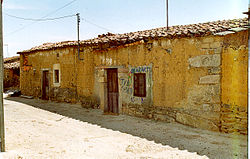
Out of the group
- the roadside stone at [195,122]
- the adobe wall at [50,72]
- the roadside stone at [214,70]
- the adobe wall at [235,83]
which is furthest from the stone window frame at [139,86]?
the adobe wall at [50,72]

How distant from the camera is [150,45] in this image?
24.8 ft

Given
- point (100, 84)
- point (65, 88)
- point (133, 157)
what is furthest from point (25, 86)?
point (133, 157)

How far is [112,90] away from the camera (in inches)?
355

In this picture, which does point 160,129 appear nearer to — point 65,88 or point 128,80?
point 128,80

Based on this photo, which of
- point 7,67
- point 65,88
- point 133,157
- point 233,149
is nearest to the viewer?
point 133,157

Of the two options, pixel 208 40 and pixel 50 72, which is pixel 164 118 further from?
pixel 50 72

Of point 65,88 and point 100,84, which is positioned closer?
point 100,84

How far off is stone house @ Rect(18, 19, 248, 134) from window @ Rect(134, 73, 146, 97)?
2cm

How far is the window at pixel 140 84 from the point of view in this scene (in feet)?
26.0

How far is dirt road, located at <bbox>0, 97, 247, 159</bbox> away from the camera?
4.42 meters

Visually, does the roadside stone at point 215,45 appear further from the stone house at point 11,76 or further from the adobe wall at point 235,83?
the stone house at point 11,76

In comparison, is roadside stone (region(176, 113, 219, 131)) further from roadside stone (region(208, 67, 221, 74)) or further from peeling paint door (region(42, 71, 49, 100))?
peeling paint door (region(42, 71, 49, 100))

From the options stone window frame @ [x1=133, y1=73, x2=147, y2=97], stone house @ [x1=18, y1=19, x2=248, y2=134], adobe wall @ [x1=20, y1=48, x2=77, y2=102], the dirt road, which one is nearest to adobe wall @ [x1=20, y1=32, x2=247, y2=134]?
stone house @ [x1=18, y1=19, x2=248, y2=134]

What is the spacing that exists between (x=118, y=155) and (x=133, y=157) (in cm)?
32
